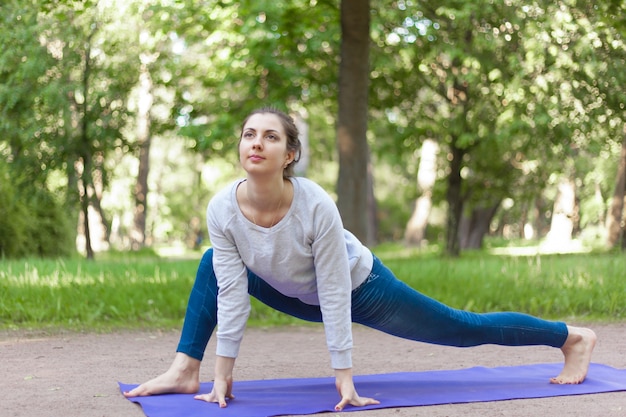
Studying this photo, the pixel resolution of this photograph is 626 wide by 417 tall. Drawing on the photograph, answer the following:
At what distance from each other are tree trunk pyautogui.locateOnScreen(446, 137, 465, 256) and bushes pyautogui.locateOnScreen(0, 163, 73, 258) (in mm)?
7666

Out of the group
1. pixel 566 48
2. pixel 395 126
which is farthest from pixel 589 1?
pixel 395 126

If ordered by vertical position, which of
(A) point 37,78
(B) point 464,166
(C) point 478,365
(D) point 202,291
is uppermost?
(A) point 37,78

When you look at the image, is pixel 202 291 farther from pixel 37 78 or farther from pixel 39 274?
pixel 37 78

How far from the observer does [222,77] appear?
60.1 feet

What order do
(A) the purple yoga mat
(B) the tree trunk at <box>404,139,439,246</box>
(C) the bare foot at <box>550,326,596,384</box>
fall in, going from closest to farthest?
(A) the purple yoga mat, (C) the bare foot at <box>550,326,596,384</box>, (B) the tree trunk at <box>404,139,439,246</box>

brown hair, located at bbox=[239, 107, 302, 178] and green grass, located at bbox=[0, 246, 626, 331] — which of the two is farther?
green grass, located at bbox=[0, 246, 626, 331]

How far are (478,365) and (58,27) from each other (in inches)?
390

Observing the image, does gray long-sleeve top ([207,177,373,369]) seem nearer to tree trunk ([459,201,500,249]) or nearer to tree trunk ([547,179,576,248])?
tree trunk ([459,201,500,249])

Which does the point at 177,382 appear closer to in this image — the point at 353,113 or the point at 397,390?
the point at 397,390

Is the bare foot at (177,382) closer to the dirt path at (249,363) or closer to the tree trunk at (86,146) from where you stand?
the dirt path at (249,363)

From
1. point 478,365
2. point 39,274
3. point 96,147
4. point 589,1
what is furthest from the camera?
point 96,147

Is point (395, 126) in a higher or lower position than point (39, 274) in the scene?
higher

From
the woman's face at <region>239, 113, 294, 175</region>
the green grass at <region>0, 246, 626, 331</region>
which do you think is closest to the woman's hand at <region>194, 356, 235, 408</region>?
the woman's face at <region>239, 113, 294, 175</region>

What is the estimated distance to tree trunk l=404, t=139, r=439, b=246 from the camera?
21781mm
